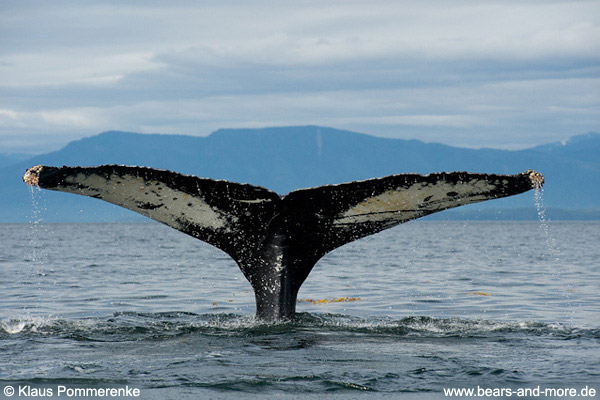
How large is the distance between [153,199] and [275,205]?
3.33 feet

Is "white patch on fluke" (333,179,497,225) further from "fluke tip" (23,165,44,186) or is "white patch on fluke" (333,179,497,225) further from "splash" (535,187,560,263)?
"fluke tip" (23,165,44,186)

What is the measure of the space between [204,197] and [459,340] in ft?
9.93

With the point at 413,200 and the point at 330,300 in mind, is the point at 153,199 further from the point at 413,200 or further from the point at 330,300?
the point at 330,300

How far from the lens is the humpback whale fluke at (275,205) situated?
5.86 m

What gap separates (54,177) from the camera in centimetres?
552

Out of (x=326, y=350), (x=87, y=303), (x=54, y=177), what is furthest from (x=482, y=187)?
(x=87, y=303)

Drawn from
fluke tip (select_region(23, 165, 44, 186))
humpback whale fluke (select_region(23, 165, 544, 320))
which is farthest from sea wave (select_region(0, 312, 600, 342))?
fluke tip (select_region(23, 165, 44, 186))

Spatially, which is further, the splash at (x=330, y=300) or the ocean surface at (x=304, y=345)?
the splash at (x=330, y=300)

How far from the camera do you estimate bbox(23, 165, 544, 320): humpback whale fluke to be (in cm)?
586

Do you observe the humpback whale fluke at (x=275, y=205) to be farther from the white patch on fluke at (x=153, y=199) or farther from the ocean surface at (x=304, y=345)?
the ocean surface at (x=304, y=345)

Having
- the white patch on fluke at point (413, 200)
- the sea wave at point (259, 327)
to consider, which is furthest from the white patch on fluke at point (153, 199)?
the sea wave at point (259, 327)

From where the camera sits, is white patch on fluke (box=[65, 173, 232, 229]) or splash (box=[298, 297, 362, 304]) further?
splash (box=[298, 297, 362, 304])

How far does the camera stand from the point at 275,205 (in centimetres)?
653

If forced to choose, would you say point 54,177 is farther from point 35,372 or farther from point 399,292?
point 399,292
